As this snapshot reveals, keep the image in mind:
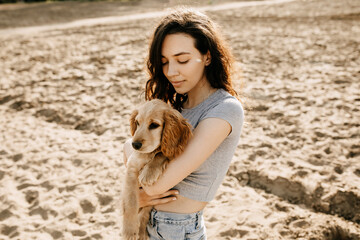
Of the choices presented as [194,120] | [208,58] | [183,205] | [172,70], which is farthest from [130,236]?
[208,58]

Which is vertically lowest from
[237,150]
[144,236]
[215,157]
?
[237,150]

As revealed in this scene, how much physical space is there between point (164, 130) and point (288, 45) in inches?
374

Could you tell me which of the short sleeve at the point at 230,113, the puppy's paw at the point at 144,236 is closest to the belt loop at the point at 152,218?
the puppy's paw at the point at 144,236

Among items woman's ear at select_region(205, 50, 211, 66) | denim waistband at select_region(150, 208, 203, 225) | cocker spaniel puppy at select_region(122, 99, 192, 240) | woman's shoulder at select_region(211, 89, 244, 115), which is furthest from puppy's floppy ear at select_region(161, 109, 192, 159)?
woman's ear at select_region(205, 50, 211, 66)

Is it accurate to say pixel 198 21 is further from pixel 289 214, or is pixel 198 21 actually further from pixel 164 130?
pixel 289 214

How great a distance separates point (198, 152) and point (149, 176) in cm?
38

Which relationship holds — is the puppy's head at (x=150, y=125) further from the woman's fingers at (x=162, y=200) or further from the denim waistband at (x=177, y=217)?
the denim waistband at (x=177, y=217)

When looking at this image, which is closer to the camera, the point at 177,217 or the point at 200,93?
the point at 177,217

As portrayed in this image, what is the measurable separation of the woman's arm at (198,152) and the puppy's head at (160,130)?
4.6 inches

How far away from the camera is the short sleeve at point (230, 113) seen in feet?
6.85

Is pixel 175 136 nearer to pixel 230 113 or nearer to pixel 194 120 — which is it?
pixel 194 120

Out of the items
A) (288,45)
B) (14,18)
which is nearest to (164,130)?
(288,45)

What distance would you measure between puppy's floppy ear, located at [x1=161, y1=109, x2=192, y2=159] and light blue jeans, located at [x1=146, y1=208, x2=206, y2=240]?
0.40 metres

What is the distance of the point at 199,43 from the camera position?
238cm
